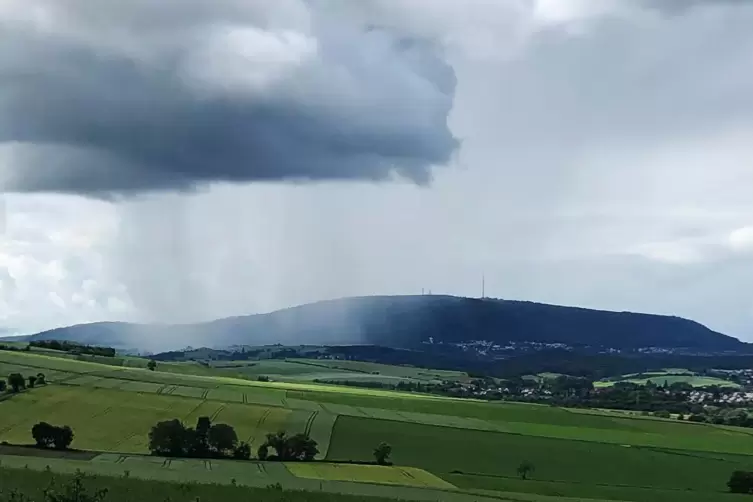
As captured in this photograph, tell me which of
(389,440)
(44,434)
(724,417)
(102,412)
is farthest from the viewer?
(724,417)

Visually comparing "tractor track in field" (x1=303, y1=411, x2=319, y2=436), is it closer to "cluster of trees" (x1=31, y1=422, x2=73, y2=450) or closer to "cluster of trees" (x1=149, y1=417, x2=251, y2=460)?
"cluster of trees" (x1=149, y1=417, x2=251, y2=460)

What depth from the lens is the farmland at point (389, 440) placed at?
72688 millimetres

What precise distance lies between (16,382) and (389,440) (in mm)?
49587

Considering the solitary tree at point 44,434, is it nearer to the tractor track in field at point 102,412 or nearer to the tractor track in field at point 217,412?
the tractor track in field at point 102,412

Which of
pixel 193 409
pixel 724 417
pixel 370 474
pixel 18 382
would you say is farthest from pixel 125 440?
pixel 724 417

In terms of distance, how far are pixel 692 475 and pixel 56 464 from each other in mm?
61693

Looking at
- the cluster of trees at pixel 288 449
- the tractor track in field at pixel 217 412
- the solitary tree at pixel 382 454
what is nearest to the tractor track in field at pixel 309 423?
the cluster of trees at pixel 288 449

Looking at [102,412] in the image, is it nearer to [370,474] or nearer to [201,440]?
[201,440]

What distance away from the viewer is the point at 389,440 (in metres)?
101

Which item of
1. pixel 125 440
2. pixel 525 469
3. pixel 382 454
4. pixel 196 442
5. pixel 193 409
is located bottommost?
pixel 525 469

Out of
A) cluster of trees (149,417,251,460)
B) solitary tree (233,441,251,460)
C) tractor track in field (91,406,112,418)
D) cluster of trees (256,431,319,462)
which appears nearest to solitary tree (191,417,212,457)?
cluster of trees (149,417,251,460)

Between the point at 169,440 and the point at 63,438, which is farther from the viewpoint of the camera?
the point at 63,438

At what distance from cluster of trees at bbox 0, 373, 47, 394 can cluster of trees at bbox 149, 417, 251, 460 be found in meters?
36.6

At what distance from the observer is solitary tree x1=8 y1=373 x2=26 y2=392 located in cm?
11199
